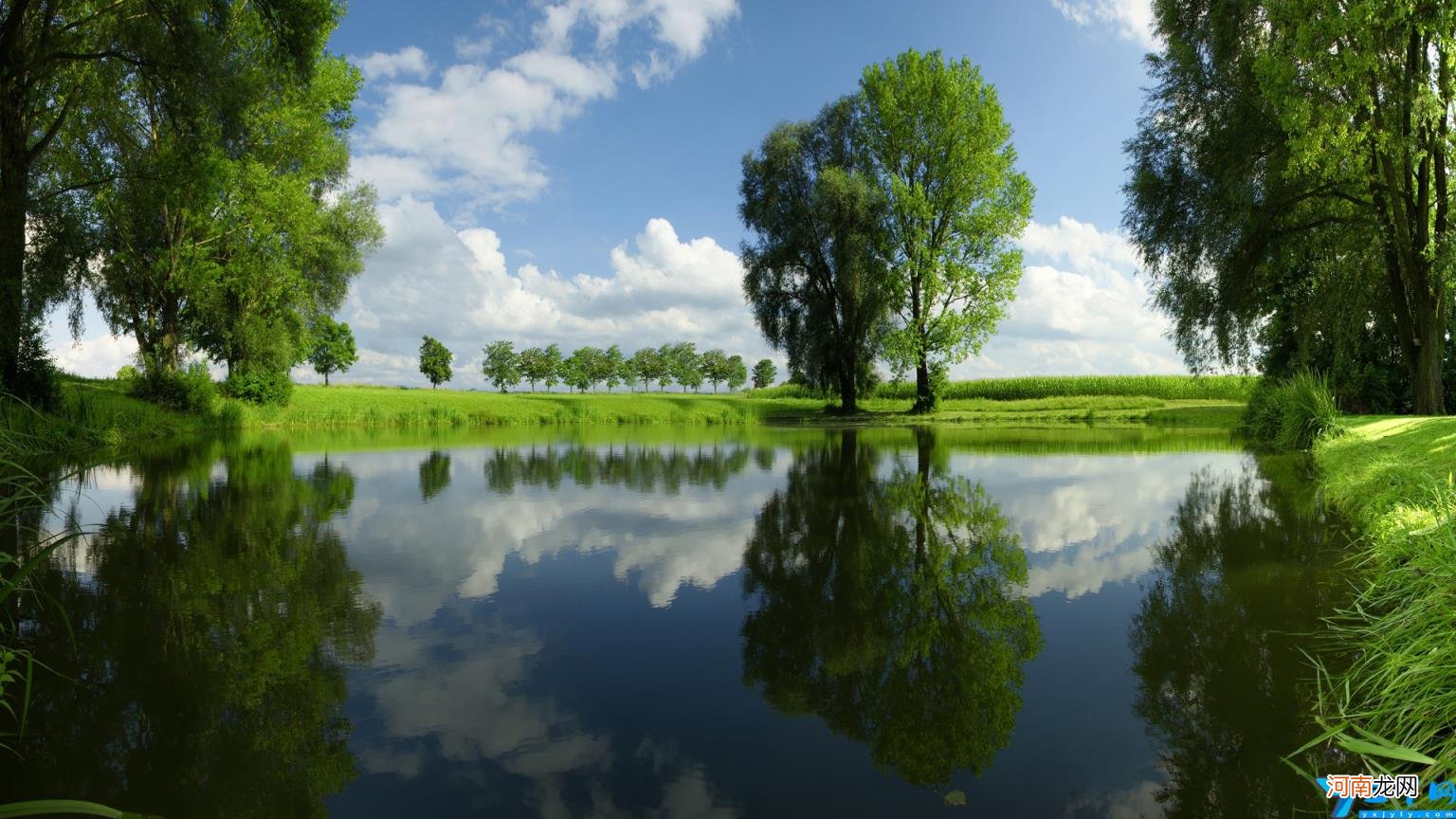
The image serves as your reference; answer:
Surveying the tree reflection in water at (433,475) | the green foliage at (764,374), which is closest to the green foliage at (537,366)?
the green foliage at (764,374)

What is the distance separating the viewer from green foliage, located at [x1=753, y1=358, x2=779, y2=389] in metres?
98.6

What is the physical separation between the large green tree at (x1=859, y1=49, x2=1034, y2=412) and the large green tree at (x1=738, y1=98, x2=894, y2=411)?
4.99 feet

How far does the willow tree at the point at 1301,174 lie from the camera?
1365cm

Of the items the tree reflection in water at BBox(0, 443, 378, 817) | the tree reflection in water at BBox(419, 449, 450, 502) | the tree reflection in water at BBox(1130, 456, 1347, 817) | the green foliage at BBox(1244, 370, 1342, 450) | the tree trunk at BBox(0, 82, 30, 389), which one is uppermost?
the tree trunk at BBox(0, 82, 30, 389)

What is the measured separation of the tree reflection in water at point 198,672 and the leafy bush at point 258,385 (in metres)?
23.3

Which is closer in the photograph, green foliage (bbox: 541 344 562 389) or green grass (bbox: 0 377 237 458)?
green grass (bbox: 0 377 237 458)

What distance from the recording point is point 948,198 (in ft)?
103

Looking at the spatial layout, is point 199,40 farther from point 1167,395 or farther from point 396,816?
point 1167,395

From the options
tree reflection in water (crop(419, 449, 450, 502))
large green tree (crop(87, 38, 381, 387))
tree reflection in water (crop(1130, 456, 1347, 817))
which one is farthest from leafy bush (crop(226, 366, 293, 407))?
tree reflection in water (crop(1130, 456, 1347, 817))

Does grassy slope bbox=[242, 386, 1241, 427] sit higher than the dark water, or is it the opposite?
grassy slope bbox=[242, 386, 1241, 427]

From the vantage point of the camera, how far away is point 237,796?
7.71ft

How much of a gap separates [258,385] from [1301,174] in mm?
34734

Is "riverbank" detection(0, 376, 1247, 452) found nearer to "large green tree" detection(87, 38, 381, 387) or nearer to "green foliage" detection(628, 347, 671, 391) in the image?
"large green tree" detection(87, 38, 381, 387)

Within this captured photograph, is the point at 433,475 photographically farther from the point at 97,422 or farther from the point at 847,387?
the point at 847,387
